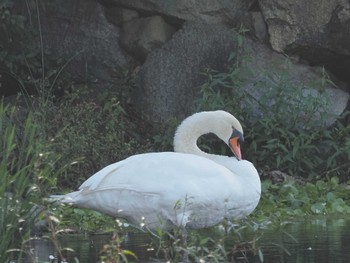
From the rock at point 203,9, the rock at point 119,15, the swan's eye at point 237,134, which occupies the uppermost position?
the swan's eye at point 237,134

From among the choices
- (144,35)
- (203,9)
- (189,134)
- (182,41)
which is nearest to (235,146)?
(189,134)

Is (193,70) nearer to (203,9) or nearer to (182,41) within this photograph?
(182,41)

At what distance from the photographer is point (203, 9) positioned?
11453mm

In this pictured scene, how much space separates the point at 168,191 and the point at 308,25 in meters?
5.02

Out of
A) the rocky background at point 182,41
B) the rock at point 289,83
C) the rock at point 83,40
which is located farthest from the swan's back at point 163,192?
the rock at point 83,40

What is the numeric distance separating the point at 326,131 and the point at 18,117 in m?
3.03

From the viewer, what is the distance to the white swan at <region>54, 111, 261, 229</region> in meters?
6.70

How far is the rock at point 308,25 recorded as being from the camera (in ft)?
36.8

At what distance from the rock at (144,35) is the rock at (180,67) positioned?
24 cm

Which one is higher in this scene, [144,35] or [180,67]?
[144,35]

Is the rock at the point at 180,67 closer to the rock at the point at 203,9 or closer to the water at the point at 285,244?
the rock at the point at 203,9

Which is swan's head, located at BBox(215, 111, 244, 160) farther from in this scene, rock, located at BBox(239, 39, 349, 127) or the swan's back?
rock, located at BBox(239, 39, 349, 127)

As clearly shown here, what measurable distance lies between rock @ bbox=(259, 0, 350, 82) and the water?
321cm

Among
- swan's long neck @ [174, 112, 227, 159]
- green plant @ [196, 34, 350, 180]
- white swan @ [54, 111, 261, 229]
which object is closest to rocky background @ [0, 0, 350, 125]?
green plant @ [196, 34, 350, 180]
